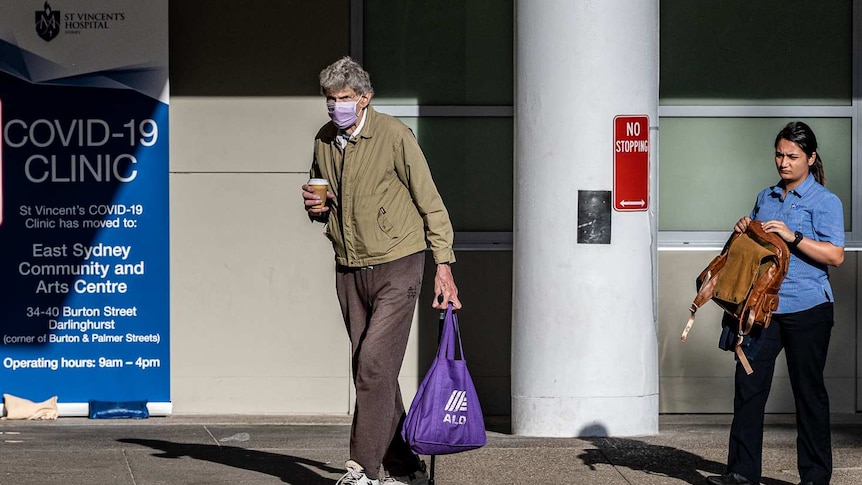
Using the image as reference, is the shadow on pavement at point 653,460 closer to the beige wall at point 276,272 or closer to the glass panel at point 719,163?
the beige wall at point 276,272

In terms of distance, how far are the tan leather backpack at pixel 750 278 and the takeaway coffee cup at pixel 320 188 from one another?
181cm

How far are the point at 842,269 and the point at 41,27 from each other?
5.53 m

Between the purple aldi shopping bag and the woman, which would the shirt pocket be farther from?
the purple aldi shopping bag

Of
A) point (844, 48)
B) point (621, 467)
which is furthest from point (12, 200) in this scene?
point (844, 48)

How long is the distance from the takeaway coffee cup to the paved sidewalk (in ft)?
5.11

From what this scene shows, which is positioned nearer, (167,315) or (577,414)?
(577,414)

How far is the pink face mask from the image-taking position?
555 centimetres

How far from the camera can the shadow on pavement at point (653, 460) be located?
21.6 feet

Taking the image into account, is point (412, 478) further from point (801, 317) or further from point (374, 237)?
point (801, 317)

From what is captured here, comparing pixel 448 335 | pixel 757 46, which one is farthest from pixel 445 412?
pixel 757 46

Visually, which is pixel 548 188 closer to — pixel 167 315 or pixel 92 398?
pixel 167 315

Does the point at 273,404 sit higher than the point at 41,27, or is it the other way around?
the point at 41,27

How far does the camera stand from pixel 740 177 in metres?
8.76

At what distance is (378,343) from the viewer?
18.2ft
